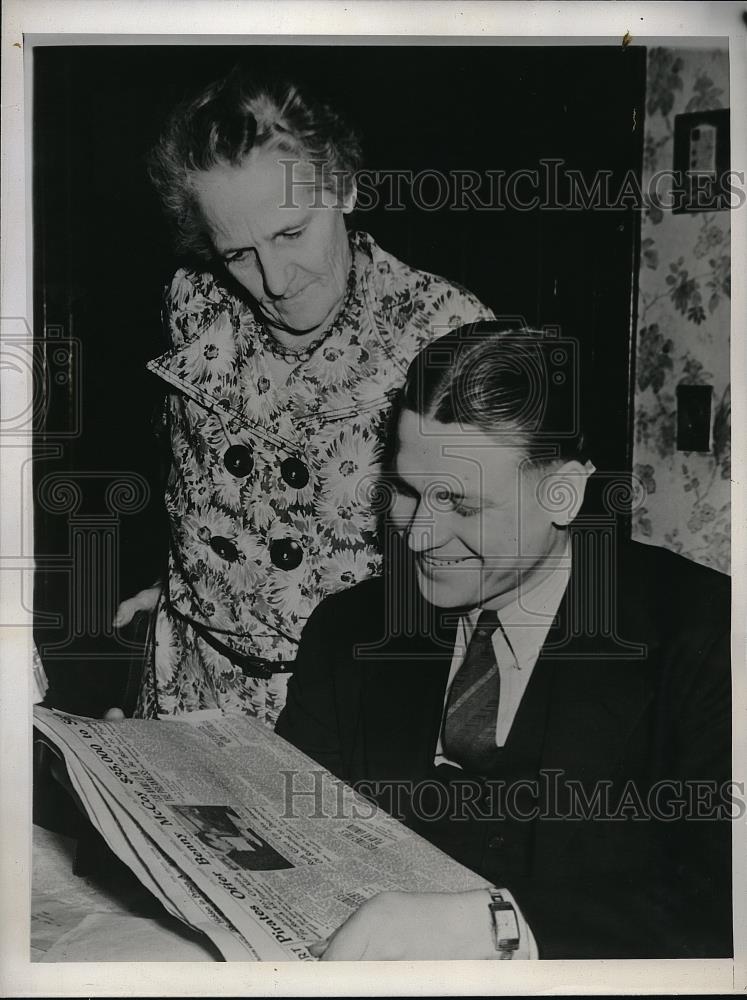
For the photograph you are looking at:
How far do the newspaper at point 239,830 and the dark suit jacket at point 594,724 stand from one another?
43mm

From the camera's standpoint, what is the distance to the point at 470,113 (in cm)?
123

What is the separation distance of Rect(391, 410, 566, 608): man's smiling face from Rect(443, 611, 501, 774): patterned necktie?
5 cm

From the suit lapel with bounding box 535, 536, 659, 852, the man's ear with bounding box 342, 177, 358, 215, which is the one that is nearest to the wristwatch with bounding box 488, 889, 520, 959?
the suit lapel with bounding box 535, 536, 659, 852

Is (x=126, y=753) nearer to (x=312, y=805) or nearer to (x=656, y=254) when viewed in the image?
(x=312, y=805)

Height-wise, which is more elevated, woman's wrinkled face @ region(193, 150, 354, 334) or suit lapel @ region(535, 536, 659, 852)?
woman's wrinkled face @ region(193, 150, 354, 334)

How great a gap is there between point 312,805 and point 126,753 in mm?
277

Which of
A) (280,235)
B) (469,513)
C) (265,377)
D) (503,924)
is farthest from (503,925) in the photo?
(280,235)

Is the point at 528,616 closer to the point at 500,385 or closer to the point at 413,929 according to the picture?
the point at 500,385

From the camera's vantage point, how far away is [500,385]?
123 cm

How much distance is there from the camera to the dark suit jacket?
1.23m

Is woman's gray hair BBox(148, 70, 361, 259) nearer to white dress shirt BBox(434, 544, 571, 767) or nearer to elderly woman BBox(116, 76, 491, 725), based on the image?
elderly woman BBox(116, 76, 491, 725)

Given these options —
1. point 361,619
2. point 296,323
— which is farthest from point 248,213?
point 361,619

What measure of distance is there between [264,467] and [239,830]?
51 centimetres

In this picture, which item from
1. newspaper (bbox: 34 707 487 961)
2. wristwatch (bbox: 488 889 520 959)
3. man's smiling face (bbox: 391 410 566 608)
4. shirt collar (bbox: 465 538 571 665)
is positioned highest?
man's smiling face (bbox: 391 410 566 608)
